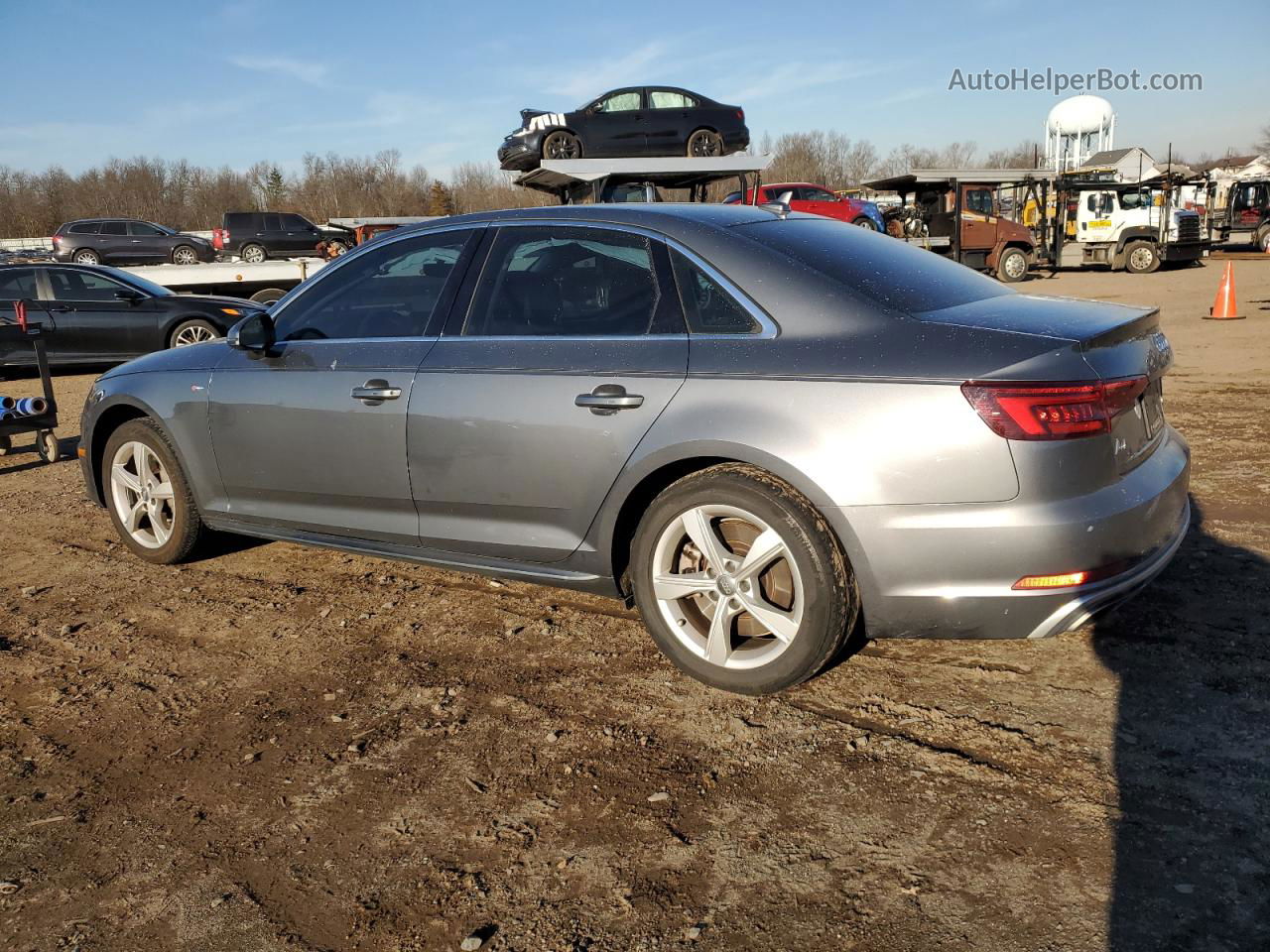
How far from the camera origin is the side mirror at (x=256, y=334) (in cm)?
437

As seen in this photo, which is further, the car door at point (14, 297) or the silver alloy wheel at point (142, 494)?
the car door at point (14, 297)

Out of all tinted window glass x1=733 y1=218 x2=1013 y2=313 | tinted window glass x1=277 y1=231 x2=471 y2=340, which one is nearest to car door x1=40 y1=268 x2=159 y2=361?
tinted window glass x1=277 y1=231 x2=471 y2=340

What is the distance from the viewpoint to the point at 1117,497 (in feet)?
9.78

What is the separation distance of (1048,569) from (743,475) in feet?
3.04

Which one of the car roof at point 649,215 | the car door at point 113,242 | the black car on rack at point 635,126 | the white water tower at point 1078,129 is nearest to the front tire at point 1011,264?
the black car on rack at point 635,126

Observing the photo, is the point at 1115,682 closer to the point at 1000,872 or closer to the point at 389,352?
the point at 1000,872

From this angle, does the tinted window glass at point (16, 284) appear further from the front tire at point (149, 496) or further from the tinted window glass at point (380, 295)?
the tinted window glass at point (380, 295)

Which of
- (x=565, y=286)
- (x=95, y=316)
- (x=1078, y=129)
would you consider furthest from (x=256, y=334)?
(x=1078, y=129)

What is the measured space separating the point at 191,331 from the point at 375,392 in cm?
1013

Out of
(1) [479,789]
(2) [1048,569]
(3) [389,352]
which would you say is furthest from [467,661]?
(2) [1048,569]

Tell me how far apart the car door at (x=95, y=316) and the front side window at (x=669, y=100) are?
8.90 m

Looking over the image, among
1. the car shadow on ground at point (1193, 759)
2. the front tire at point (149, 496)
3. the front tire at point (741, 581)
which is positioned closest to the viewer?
the car shadow on ground at point (1193, 759)

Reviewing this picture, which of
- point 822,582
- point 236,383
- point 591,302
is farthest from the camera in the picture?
point 236,383

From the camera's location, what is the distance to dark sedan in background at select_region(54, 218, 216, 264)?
28.2 metres
